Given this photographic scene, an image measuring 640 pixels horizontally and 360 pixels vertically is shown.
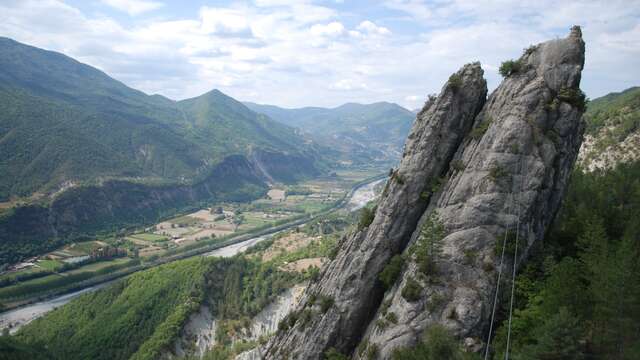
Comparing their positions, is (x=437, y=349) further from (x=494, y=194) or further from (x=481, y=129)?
(x=481, y=129)

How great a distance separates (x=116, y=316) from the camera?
13175 cm

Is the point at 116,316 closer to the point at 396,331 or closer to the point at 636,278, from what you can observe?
the point at 396,331

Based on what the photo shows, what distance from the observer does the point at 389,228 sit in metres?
45.5

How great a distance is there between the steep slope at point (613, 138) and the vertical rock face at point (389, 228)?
77.3m

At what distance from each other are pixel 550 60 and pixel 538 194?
14.1 metres

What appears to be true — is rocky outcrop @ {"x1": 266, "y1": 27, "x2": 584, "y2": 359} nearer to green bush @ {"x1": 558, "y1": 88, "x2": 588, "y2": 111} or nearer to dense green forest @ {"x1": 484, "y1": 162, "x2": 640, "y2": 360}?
green bush @ {"x1": 558, "y1": 88, "x2": 588, "y2": 111}

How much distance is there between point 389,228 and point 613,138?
104 meters

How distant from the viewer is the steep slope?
4409 inches

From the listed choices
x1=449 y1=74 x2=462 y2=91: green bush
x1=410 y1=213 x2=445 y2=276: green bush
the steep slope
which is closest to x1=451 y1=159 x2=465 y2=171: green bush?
x1=410 y1=213 x2=445 y2=276: green bush

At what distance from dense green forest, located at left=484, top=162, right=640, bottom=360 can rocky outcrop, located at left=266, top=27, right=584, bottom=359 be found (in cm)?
241

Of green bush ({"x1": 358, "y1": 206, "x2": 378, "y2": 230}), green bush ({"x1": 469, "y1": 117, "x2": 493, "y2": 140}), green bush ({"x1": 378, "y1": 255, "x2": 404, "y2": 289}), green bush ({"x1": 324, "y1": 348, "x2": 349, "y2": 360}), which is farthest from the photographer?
green bush ({"x1": 358, "y1": 206, "x2": 378, "y2": 230})

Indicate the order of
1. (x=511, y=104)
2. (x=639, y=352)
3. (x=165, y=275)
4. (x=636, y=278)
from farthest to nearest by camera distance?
(x=165, y=275), (x=511, y=104), (x=636, y=278), (x=639, y=352)

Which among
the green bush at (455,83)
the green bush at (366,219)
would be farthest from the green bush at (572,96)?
the green bush at (366,219)

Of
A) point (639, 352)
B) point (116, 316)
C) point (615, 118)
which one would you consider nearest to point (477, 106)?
point (639, 352)
